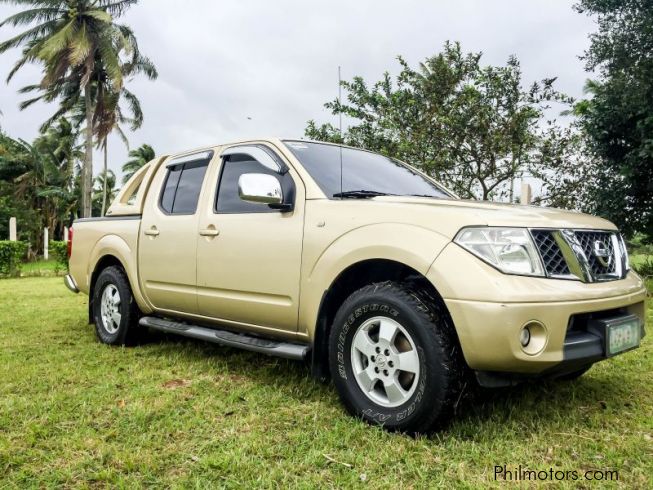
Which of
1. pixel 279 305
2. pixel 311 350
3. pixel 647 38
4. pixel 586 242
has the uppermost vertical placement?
pixel 647 38

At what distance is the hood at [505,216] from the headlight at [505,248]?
0.04 metres

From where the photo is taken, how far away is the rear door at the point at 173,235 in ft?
13.4

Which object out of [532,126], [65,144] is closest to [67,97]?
[65,144]

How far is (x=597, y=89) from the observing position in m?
11.1

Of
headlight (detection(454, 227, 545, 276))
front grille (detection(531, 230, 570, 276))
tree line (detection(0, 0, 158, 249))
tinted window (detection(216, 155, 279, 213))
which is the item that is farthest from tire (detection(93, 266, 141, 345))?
tree line (detection(0, 0, 158, 249))

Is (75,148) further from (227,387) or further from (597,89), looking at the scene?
(227,387)

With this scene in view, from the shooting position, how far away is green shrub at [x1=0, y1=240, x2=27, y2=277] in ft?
51.0

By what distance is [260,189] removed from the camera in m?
3.26

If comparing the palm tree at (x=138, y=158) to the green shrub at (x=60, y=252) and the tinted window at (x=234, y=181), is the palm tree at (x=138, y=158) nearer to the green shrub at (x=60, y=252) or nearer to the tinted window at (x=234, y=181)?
the green shrub at (x=60, y=252)

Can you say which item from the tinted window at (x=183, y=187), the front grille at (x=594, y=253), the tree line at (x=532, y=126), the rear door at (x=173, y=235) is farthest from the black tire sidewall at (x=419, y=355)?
the tree line at (x=532, y=126)

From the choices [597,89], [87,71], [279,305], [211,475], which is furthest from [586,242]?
[87,71]

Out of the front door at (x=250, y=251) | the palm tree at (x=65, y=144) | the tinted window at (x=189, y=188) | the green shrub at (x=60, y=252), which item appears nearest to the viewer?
the front door at (x=250, y=251)

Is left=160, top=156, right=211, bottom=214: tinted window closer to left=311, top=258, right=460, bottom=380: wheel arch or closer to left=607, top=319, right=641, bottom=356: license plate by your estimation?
left=311, top=258, right=460, bottom=380: wheel arch

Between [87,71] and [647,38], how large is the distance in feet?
71.3
